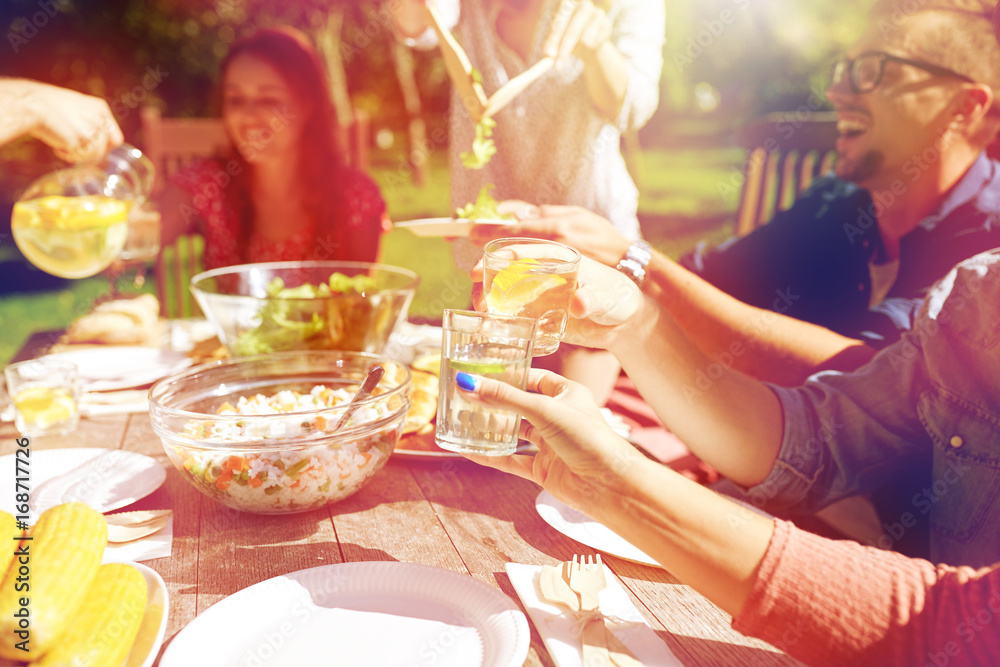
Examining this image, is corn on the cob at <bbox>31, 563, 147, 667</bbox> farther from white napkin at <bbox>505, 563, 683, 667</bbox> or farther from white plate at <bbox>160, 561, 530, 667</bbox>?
white napkin at <bbox>505, 563, 683, 667</bbox>

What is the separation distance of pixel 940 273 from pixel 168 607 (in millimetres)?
2228

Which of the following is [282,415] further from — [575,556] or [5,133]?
[5,133]

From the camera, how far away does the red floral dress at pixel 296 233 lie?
3.33 m

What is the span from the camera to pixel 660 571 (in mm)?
1089

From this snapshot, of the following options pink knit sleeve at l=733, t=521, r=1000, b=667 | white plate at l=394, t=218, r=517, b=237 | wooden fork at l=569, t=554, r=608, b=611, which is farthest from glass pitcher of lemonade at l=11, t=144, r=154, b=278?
pink knit sleeve at l=733, t=521, r=1000, b=667

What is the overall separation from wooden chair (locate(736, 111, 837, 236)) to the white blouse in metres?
0.93

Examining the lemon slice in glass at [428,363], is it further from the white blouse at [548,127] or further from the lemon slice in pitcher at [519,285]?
the white blouse at [548,127]

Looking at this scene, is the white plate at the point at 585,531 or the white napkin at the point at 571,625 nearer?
the white napkin at the point at 571,625

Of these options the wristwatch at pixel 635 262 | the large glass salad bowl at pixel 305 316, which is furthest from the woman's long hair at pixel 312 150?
the wristwatch at pixel 635 262

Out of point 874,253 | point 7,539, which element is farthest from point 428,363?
point 874,253

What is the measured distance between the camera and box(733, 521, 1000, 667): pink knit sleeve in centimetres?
84

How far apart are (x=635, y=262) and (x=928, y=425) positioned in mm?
743

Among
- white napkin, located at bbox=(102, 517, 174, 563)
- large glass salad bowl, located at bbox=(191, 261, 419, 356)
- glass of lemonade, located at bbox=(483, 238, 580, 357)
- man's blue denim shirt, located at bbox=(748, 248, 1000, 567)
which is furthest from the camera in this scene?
large glass salad bowl, located at bbox=(191, 261, 419, 356)

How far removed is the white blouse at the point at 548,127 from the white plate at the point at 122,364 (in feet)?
4.46
